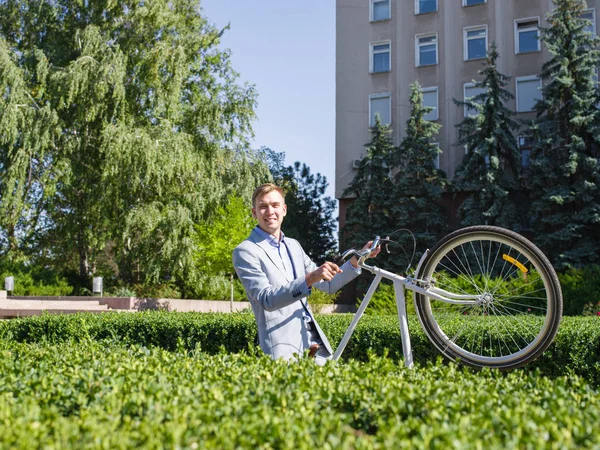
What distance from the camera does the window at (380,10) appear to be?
31297 millimetres

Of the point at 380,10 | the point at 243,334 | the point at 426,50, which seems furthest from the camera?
the point at 380,10

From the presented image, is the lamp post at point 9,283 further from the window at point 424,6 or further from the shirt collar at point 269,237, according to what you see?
the window at point 424,6

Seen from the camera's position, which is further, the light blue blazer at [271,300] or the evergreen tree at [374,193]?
the evergreen tree at [374,193]

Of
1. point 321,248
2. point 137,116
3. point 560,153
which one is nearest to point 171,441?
point 137,116

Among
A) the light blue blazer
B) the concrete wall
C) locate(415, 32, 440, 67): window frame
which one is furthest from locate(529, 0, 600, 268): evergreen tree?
the light blue blazer

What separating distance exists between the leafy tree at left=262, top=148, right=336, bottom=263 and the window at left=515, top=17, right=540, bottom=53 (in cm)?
1679

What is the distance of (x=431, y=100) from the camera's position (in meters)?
30.2

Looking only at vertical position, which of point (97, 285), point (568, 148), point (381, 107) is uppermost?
point (381, 107)

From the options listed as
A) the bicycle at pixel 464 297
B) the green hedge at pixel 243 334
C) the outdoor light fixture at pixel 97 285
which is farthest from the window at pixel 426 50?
the bicycle at pixel 464 297

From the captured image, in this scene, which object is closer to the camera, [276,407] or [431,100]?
[276,407]

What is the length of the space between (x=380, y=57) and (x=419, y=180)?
23.3 ft

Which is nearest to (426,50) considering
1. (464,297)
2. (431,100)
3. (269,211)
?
(431,100)

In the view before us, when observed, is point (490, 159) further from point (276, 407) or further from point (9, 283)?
point (276, 407)

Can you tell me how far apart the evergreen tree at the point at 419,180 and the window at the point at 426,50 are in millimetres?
2735
